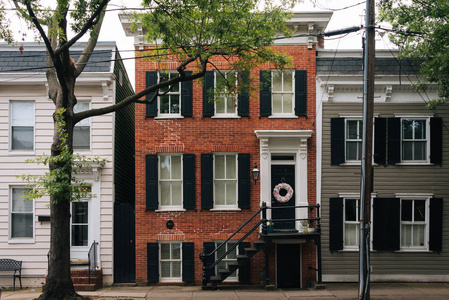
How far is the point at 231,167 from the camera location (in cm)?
1641

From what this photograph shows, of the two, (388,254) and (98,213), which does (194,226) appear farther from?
(388,254)

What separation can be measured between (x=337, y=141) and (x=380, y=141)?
151 centimetres

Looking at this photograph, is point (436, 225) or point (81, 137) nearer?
point (436, 225)

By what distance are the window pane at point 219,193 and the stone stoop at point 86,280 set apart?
182 inches

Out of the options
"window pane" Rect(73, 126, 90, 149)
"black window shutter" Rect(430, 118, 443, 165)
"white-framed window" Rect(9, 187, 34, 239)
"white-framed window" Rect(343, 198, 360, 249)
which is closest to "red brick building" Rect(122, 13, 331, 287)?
"white-framed window" Rect(343, 198, 360, 249)

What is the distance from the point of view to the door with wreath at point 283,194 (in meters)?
16.1

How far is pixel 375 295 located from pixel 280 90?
740cm

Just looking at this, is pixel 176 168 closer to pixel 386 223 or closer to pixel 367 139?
pixel 367 139

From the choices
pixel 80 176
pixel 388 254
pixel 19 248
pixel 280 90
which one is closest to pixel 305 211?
pixel 388 254

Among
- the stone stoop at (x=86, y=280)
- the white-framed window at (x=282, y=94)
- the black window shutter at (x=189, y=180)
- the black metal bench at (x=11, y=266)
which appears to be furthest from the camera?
the white-framed window at (x=282, y=94)

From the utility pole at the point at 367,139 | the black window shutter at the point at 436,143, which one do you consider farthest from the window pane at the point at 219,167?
the black window shutter at the point at 436,143

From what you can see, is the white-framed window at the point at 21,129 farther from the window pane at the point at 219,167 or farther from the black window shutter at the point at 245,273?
the black window shutter at the point at 245,273

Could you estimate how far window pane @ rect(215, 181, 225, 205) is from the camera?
53.5 feet

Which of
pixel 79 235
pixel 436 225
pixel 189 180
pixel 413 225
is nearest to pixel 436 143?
pixel 436 225
